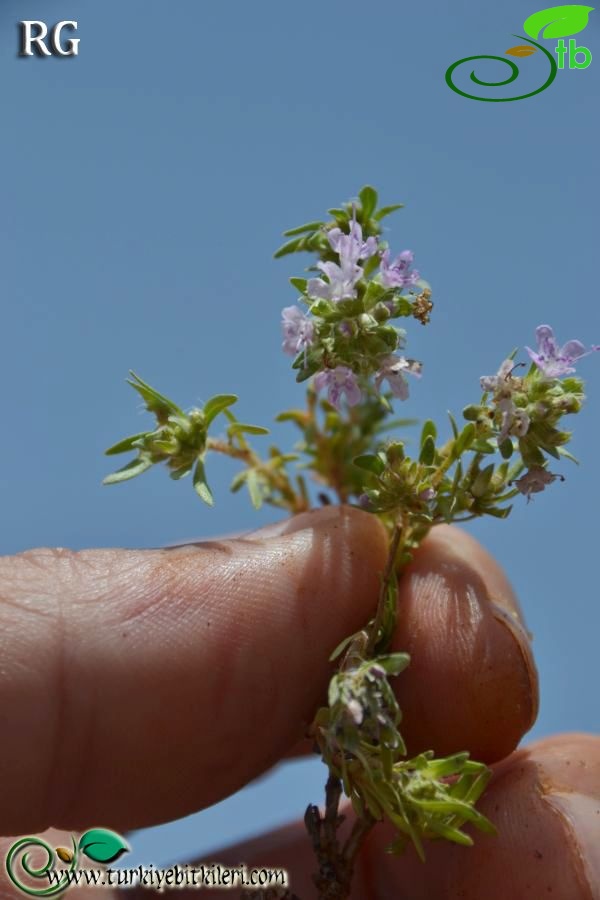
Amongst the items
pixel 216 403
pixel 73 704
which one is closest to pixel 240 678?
pixel 73 704

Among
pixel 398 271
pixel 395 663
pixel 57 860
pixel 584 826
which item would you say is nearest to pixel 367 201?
pixel 398 271

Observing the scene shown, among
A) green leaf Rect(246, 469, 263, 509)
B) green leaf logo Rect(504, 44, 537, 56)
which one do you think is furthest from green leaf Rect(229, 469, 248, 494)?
green leaf logo Rect(504, 44, 537, 56)

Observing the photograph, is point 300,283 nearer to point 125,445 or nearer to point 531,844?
point 125,445

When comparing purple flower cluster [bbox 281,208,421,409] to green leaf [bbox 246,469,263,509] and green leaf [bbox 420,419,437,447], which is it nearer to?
green leaf [bbox 420,419,437,447]

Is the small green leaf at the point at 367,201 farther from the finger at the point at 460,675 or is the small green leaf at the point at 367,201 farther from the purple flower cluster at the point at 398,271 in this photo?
the finger at the point at 460,675

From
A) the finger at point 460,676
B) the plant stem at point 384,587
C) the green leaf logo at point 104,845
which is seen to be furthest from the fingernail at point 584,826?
the green leaf logo at point 104,845

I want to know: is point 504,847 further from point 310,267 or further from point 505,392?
point 310,267

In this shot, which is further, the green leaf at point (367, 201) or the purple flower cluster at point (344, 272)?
the green leaf at point (367, 201)
